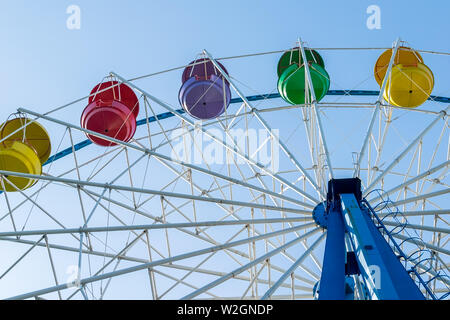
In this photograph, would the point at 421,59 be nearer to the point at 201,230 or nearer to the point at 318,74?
the point at 318,74

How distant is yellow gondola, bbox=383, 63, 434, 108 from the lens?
13.3m

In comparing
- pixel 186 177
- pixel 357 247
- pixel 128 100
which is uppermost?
pixel 128 100

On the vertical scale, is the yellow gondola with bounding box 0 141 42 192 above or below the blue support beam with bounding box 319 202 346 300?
above

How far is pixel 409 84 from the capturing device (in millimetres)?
13430

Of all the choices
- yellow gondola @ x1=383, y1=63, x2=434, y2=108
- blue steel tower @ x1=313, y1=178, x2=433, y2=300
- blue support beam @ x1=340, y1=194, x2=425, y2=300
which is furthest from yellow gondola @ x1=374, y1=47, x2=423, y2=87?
blue support beam @ x1=340, y1=194, x2=425, y2=300

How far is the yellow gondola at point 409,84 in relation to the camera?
13289 mm

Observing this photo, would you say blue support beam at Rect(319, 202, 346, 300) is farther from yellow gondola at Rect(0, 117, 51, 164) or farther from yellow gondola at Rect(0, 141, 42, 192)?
yellow gondola at Rect(0, 117, 51, 164)

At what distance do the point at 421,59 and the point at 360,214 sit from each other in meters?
8.89

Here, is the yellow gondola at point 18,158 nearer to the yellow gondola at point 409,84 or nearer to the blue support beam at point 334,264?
the blue support beam at point 334,264

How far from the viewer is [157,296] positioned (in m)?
10.6

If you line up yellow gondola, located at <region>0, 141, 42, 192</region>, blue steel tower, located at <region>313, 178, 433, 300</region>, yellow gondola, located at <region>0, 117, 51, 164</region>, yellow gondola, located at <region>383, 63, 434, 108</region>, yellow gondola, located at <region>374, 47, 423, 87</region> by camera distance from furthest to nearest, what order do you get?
yellow gondola, located at <region>374, 47, 423, 87</region>
yellow gondola, located at <region>0, 117, 51, 164</region>
yellow gondola, located at <region>383, 63, 434, 108</region>
yellow gondola, located at <region>0, 141, 42, 192</region>
blue steel tower, located at <region>313, 178, 433, 300</region>

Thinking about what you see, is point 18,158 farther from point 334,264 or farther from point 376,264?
point 376,264
